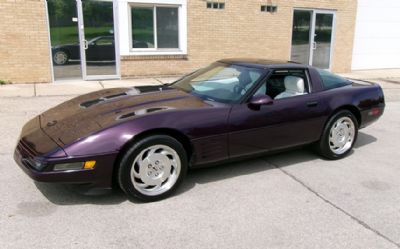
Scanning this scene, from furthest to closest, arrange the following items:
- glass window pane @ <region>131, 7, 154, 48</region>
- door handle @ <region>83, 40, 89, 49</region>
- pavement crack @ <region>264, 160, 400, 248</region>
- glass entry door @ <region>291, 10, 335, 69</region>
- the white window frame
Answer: glass entry door @ <region>291, 10, 335, 69</region> < glass window pane @ <region>131, 7, 154, 48</region> < the white window frame < door handle @ <region>83, 40, 89, 49</region> < pavement crack @ <region>264, 160, 400, 248</region>

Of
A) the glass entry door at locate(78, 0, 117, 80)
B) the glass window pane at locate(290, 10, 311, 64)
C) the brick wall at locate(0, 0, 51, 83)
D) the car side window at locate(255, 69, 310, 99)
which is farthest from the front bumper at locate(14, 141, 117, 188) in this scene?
the glass window pane at locate(290, 10, 311, 64)

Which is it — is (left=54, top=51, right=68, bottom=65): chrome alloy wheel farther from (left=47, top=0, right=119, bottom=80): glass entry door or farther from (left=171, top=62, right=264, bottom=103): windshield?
(left=171, top=62, right=264, bottom=103): windshield

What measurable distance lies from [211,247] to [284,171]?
1943 millimetres

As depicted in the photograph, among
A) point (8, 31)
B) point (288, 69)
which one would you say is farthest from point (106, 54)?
point (288, 69)

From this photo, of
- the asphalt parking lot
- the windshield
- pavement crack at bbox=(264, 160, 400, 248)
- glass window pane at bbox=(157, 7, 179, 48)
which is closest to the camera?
the asphalt parking lot

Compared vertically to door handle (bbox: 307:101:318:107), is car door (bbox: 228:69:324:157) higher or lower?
lower

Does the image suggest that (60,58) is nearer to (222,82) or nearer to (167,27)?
(167,27)

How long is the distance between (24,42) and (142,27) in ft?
10.6

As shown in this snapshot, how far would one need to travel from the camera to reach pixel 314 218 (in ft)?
11.5

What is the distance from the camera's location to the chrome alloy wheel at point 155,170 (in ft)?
11.9

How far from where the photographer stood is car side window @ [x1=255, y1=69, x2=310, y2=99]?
181 inches

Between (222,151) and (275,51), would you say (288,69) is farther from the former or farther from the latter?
(275,51)

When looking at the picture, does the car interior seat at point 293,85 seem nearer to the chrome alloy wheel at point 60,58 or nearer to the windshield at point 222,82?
the windshield at point 222,82

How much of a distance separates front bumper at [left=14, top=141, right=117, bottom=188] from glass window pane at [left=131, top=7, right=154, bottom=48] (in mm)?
8175
